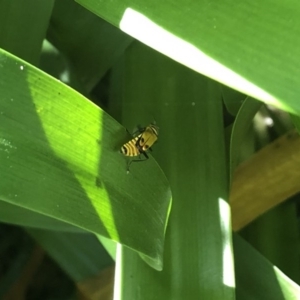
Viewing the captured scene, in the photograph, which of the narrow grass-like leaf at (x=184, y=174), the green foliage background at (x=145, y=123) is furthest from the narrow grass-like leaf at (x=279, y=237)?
the narrow grass-like leaf at (x=184, y=174)

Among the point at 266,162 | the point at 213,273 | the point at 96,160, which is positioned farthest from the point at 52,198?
the point at 266,162

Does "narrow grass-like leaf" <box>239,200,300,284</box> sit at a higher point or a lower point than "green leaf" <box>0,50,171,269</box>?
higher

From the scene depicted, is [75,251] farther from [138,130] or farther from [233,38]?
A: [233,38]

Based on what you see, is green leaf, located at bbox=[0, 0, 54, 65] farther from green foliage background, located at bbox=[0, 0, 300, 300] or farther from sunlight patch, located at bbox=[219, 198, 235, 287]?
sunlight patch, located at bbox=[219, 198, 235, 287]

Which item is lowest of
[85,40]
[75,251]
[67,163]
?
[67,163]

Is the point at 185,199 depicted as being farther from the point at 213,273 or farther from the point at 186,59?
the point at 186,59

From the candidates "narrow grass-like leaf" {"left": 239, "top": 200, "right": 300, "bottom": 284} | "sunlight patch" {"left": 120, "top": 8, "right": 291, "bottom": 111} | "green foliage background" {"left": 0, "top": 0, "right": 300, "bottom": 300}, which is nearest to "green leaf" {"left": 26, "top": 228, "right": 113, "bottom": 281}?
"green foliage background" {"left": 0, "top": 0, "right": 300, "bottom": 300}

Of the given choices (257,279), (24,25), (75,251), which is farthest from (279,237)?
(24,25)
